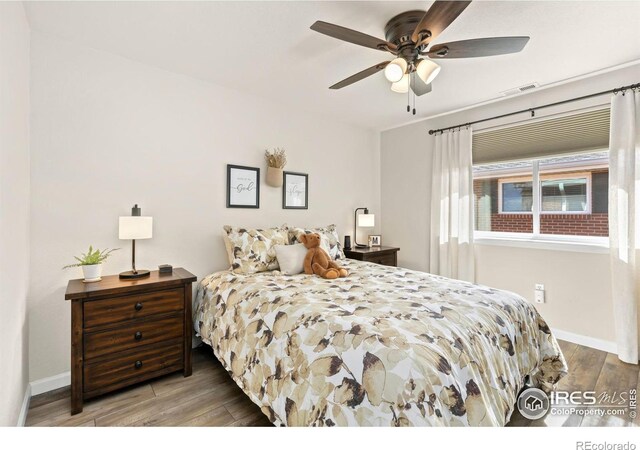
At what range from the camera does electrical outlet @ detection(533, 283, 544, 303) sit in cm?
309

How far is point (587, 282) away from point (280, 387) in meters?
Answer: 3.06

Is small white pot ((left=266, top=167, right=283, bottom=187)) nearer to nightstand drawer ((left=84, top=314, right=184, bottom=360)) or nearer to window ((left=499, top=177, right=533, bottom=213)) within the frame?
nightstand drawer ((left=84, top=314, right=184, bottom=360))

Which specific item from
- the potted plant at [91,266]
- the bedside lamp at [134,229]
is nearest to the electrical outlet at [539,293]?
the bedside lamp at [134,229]

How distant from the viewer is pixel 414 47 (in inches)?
72.1

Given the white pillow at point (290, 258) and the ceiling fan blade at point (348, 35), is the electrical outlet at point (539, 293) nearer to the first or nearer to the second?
the white pillow at point (290, 258)

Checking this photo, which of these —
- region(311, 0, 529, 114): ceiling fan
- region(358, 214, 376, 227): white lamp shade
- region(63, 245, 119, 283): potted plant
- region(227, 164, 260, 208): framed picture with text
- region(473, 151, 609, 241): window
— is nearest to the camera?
region(311, 0, 529, 114): ceiling fan

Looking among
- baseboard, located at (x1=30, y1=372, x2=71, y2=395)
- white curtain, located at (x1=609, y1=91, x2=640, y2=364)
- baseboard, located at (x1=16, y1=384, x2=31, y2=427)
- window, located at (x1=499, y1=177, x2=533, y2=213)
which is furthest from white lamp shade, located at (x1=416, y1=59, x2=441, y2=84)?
baseboard, located at (x1=30, y1=372, x2=71, y2=395)

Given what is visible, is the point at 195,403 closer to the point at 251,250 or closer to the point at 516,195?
the point at 251,250

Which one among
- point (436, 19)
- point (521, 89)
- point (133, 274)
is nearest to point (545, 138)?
point (521, 89)

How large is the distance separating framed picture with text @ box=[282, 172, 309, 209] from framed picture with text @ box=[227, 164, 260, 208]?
0.35 metres

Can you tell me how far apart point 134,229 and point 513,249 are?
3.73 meters

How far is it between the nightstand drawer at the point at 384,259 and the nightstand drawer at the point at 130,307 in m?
2.23
